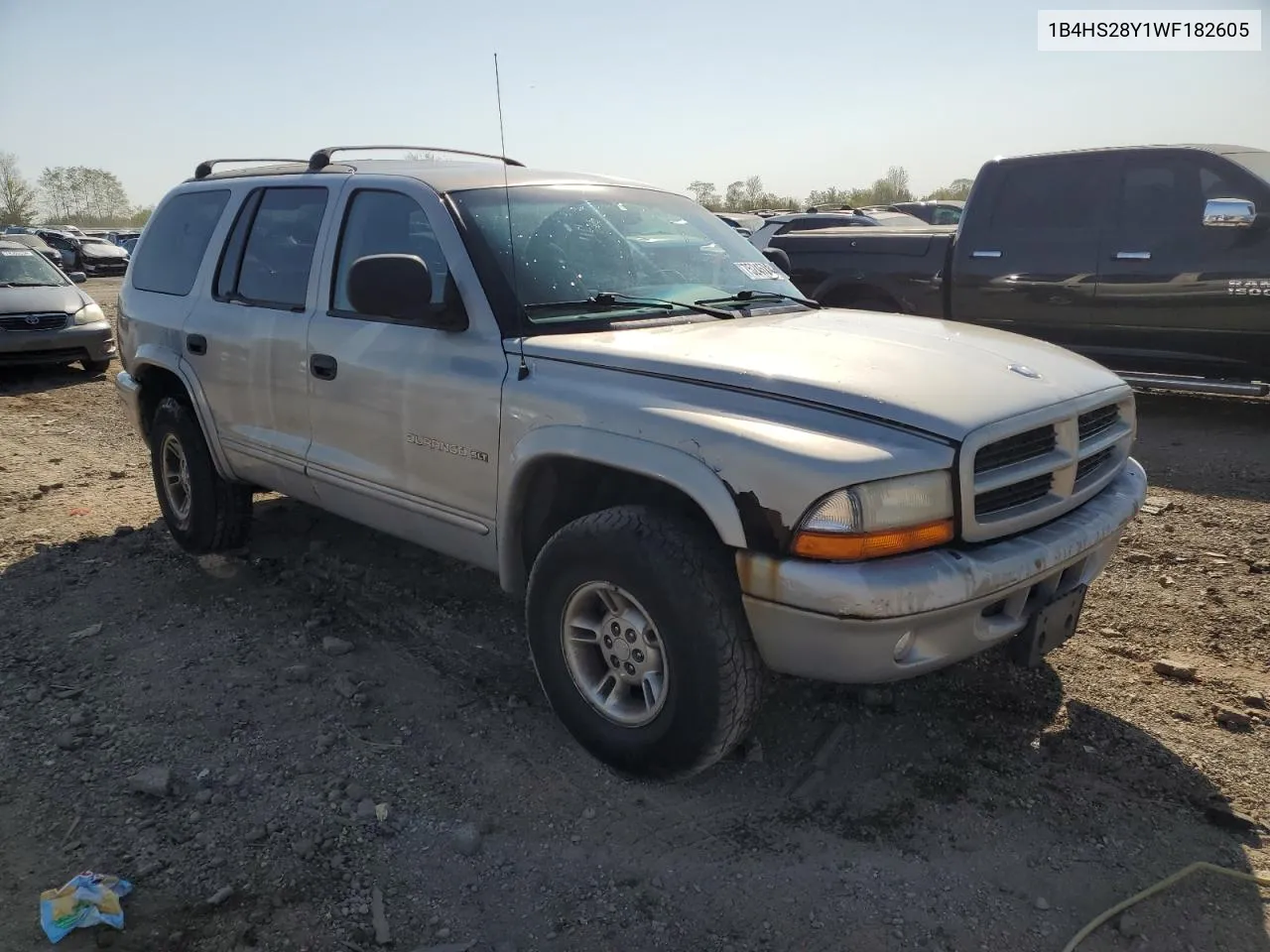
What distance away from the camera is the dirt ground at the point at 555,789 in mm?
2504

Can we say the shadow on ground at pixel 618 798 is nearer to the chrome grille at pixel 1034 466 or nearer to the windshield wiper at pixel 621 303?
the chrome grille at pixel 1034 466

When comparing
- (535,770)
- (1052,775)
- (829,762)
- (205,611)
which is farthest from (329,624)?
(1052,775)

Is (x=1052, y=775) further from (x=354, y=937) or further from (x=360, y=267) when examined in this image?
(x=360, y=267)

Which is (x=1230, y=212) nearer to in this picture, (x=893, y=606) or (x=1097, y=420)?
(x=1097, y=420)

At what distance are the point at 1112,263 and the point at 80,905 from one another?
7350 mm

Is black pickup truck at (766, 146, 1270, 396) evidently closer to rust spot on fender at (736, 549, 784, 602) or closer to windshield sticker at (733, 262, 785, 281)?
windshield sticker at (733, 262, 785, 281)

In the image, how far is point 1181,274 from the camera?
700cm

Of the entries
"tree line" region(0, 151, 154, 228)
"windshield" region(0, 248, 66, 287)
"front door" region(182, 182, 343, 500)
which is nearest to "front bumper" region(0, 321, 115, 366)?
"windshield" region(0, 248, 66, 287)

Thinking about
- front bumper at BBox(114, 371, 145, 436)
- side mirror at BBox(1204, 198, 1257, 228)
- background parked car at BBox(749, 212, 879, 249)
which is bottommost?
front bumper at BBox(114, 371, 145, 436)

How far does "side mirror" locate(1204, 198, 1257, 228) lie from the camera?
6.55 metres

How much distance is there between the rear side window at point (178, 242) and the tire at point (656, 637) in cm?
287

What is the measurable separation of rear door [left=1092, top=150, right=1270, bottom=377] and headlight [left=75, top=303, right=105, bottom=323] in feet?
34.3

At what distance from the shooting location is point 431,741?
3332 millimetres

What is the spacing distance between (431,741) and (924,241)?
639 cm
